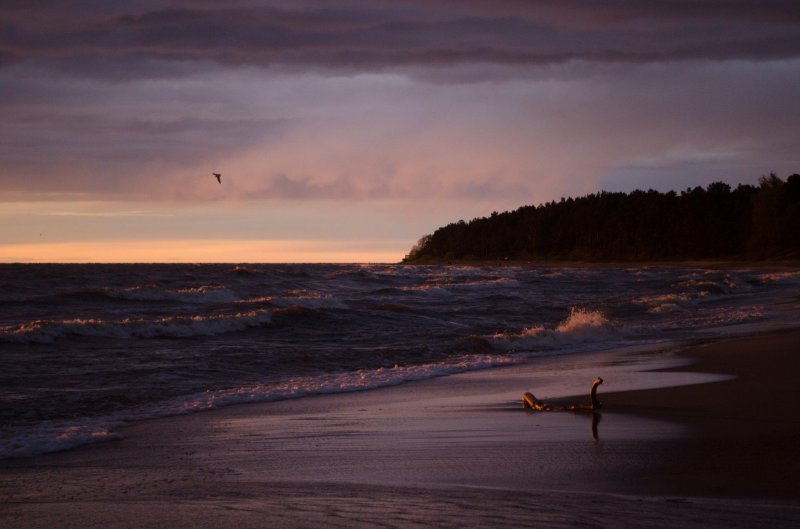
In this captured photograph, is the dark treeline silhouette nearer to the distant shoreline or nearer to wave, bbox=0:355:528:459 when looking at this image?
the distant shoreline

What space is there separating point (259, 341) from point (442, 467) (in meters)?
13.9

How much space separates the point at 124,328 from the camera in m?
21.5

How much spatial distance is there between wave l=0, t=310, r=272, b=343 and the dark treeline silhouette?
308 ft

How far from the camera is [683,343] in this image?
758 inches

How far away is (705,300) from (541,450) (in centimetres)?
3161

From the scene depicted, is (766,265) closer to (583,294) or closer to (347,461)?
(583,294)

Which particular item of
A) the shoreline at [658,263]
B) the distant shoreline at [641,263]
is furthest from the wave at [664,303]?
the distant shoreline at [641,263]

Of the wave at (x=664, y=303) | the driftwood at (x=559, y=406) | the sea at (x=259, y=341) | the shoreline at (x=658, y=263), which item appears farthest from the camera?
the shoreline at (x=658, y=263)

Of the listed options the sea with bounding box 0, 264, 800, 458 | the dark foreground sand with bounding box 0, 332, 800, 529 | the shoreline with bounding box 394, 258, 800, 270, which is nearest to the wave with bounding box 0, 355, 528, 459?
the sea with bounding box 0, 264, 800, 458

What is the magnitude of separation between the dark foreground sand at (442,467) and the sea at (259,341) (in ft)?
4.10

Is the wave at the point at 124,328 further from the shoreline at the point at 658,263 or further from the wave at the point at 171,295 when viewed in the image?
the shoreline at the point at 658,263

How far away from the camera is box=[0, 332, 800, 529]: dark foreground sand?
560 cm

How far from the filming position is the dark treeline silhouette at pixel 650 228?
109 m

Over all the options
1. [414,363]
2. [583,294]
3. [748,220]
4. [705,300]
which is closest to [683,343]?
[414,363]
